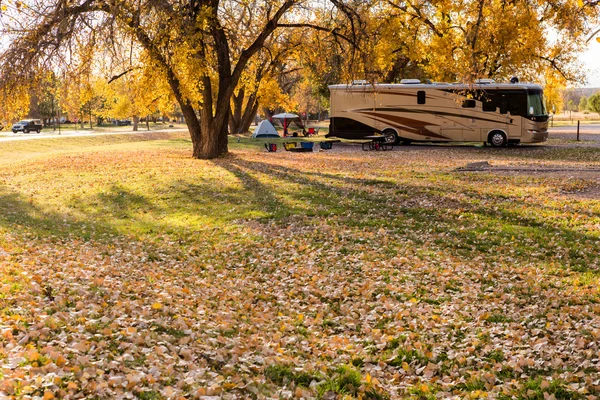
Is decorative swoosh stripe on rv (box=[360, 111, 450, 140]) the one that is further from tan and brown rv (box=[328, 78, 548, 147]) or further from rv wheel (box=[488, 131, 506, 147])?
rv wheel (box=[488, 131, 506, 147])

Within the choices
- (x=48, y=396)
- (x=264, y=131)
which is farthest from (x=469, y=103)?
(x=48, y=396)

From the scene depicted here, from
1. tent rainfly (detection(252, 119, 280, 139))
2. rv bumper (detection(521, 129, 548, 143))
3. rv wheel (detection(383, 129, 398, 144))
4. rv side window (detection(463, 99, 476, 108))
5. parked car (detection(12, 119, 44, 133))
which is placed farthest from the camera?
parked car (detection(12, 119, 44, 133))

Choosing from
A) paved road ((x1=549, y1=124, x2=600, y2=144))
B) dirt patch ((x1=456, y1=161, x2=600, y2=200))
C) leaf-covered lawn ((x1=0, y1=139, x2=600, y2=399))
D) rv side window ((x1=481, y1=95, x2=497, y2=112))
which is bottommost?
leaf-covered lawn ((x1=0, y1=139, x2=600, y2=399))

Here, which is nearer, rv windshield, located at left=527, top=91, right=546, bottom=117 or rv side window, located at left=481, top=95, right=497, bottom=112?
rv windshield, located at left=527, top=91, right=546, bottom=117

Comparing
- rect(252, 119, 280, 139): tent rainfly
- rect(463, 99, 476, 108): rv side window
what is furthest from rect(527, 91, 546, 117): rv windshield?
rect(252, 119, 280, 139): tent rainfly

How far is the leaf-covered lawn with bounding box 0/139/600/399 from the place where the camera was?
5.73 metres

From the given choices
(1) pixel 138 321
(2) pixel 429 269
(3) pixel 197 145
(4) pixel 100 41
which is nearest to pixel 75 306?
(1) pixel 138 321

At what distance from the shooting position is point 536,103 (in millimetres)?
31250

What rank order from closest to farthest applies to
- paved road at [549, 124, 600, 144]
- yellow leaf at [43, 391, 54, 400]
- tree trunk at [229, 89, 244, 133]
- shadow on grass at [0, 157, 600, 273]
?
yellow leaf at [43, 391, 54, 400] < shadow on grass at [0, 157, 600, 273] < paved road at [549, 124, 600, 144] < tree trunk at [229, 89, 244, 133]

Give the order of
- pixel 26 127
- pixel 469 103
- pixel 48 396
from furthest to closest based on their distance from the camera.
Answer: pixel 26 127 < pixel 469 103 < pixel 48 396

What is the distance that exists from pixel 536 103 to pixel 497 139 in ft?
8.94

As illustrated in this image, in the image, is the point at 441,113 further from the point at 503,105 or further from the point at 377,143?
the point at 377,143

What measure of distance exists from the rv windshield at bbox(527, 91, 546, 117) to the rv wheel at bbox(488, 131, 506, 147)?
78.1 inches

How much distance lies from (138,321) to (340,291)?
3.23 metres
